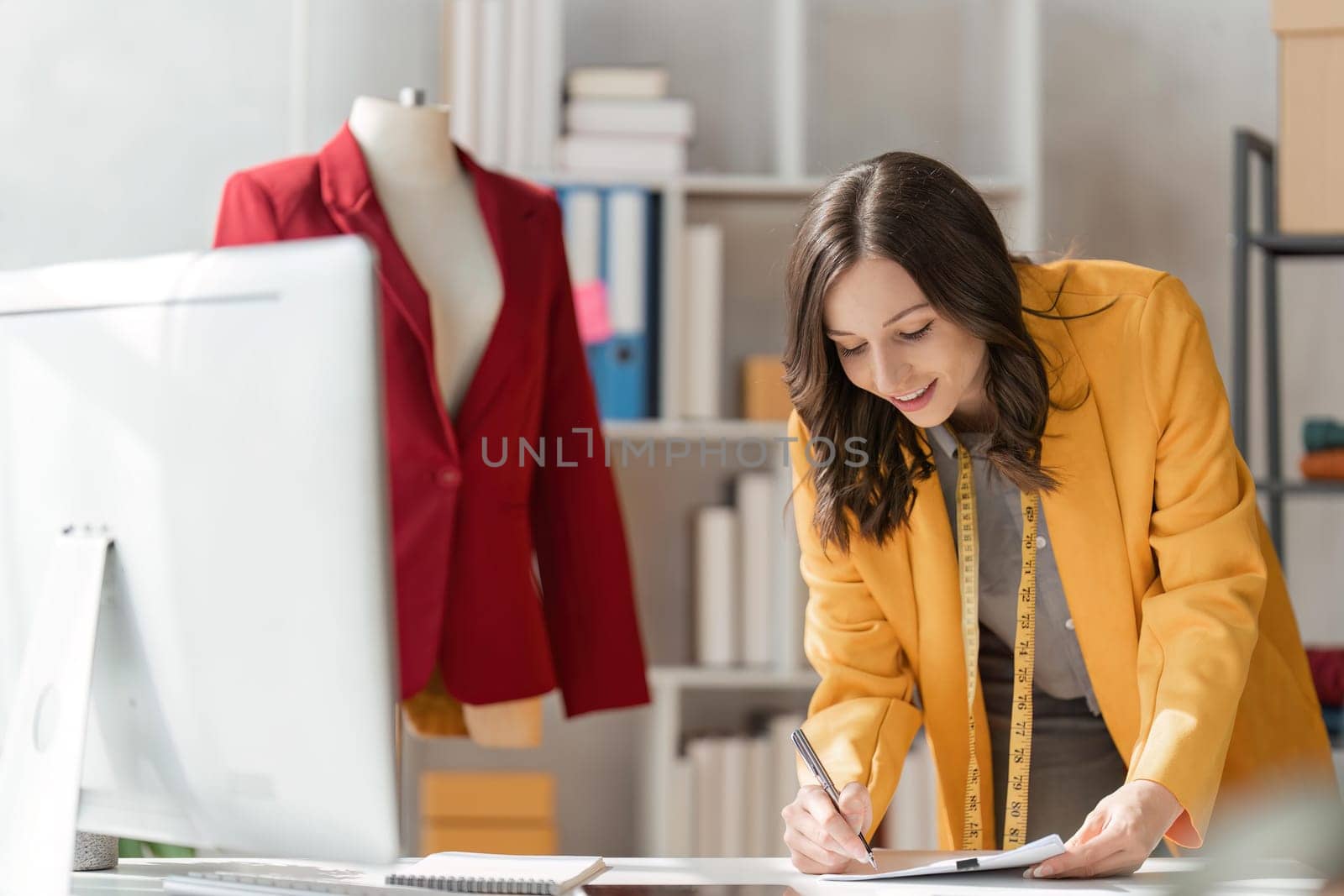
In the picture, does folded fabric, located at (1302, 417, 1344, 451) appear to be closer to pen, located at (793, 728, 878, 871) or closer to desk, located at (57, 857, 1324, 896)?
desk, located at (57, 857, 1324, 896)

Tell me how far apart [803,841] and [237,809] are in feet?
1.78

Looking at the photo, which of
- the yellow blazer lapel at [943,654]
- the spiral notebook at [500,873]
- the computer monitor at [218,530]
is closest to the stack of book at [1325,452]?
the yellow blazer lapel at [943,654]

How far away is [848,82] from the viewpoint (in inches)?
118

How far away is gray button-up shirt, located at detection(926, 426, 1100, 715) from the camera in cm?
152

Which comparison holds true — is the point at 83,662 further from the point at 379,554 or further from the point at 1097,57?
the point at 1097,57

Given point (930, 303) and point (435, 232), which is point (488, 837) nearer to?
point (435, 232)

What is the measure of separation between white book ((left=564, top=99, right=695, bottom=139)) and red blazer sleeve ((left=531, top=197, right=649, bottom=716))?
0.51 meters

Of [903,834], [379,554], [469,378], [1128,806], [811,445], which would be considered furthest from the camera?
[903,834]

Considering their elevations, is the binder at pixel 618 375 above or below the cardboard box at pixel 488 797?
above

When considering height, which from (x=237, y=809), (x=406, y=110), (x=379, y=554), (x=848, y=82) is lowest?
(x=237, y=809)

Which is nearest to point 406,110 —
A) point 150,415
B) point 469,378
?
point 469,378

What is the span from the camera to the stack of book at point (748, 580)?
262 centimetres

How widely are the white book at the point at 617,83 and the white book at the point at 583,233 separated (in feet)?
0.65

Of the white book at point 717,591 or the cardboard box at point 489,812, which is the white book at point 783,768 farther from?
the cardboard box at point 489,812
